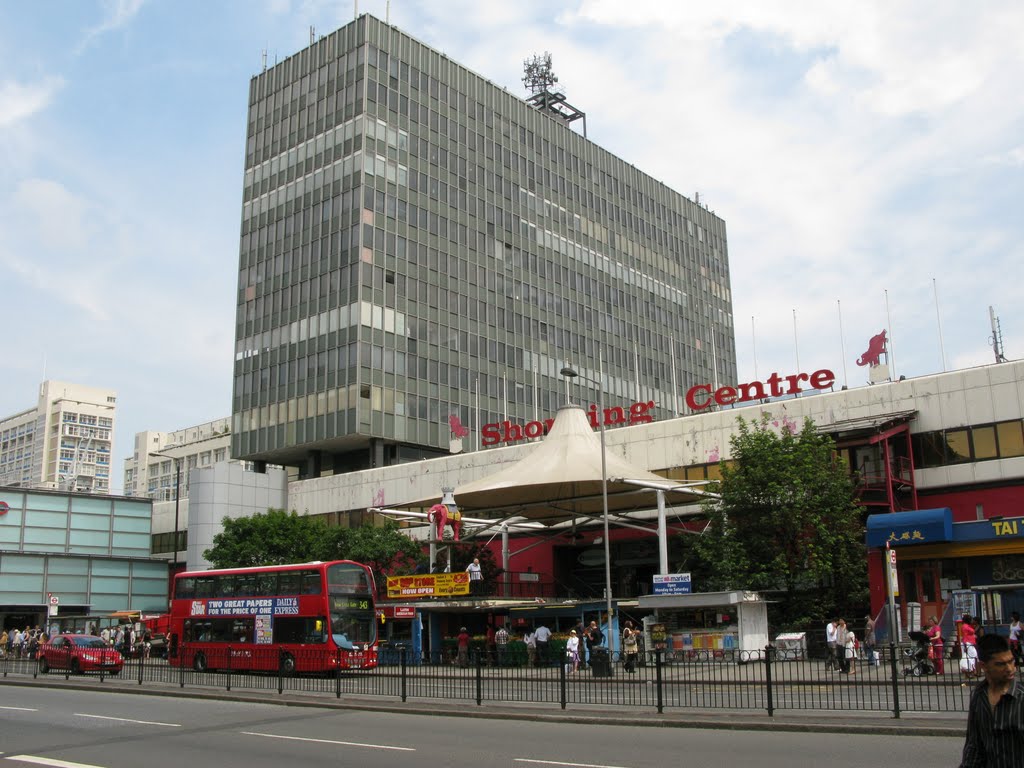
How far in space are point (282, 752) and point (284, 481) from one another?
62.8 m

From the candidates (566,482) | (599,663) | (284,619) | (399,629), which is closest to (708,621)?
(566,482)

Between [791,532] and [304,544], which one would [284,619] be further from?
[304,544]

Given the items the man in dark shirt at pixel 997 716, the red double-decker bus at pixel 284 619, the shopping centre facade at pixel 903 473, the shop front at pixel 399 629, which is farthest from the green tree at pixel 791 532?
the man in dark shirt at pixel 997 716

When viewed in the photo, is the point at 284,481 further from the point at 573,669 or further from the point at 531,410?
the point at 573,669

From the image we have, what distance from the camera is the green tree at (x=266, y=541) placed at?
59469mm

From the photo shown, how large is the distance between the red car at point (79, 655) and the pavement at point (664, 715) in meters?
13.0

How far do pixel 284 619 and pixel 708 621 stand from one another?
15.8 metres

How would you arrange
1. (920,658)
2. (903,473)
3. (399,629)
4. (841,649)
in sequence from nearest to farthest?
(920,658), (841,649), (903,473), (399,629)

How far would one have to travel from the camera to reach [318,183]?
80375 mm

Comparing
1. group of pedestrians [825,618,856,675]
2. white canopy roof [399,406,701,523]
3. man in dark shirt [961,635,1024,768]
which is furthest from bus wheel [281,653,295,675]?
man in dark shirt [961,635,1024,768]

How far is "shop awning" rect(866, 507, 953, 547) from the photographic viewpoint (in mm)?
36719

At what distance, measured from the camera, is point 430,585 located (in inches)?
1688

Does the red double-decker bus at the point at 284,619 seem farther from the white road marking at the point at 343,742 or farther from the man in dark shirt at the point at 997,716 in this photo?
the man in dark shirt at the point at 997,716

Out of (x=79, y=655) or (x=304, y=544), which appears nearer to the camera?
(x=79, y=655)
